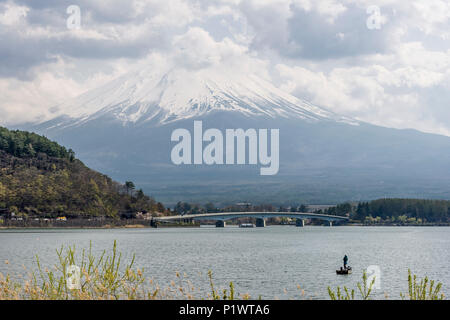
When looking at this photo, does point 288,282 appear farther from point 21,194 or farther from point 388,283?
point 21,194

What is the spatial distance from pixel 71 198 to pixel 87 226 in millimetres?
9765

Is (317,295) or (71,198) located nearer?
(317,295)

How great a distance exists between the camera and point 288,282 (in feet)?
158

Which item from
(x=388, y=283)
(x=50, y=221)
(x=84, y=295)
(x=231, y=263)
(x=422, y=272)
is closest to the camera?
(x=84, y=295)

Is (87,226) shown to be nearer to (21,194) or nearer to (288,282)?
(21,194)

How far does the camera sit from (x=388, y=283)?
1849 inches

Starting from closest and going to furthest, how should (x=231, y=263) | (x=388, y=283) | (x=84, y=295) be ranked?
1. (x=84, y=295)
2. (x=388, y=283)
3. (x=231, y=263)
